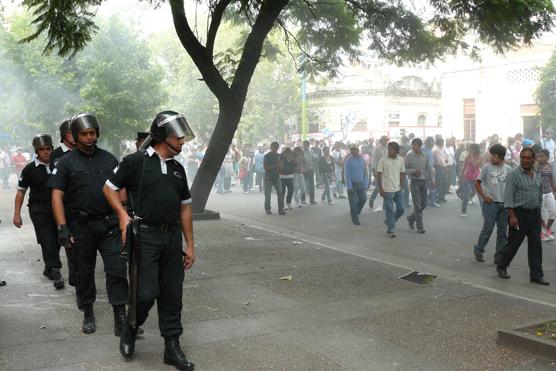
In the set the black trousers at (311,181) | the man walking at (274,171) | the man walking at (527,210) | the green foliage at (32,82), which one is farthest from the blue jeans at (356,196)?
the green foliage at (32,82)

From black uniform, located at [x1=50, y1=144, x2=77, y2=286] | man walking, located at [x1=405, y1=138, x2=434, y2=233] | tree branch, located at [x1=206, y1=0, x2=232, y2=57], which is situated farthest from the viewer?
tree branch, located at [x1=206, y1=0, x2=232, y2=57]

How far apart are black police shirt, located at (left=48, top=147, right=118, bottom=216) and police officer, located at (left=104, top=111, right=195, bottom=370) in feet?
2.50

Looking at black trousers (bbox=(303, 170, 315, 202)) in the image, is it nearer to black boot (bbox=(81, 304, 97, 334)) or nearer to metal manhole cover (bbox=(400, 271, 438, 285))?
metal manhole cover (bbox=(400, 271, 438, 285))

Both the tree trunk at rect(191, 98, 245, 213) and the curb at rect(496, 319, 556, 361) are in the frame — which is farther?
the tree trunk at rect(191, 98, 245, 213)

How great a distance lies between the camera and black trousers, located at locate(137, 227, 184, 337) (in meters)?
4.30

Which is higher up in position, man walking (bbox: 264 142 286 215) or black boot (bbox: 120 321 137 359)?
man walking (bbox: 264 142 286 215)

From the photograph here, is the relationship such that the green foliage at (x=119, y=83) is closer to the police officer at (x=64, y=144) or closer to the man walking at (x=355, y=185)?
the man walking at (x=355, y=185)

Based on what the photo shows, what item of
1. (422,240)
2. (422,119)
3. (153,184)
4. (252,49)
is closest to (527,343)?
(153,184)

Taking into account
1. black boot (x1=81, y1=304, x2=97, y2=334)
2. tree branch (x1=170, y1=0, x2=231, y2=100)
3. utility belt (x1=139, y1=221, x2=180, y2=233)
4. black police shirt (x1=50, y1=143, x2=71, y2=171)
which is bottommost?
black boot (x1=81, y1=304, x2=97, y2=334)

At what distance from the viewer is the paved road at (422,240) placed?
7.70 meters

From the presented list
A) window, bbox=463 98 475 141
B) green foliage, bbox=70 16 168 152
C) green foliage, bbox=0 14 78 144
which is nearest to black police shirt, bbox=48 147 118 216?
green foliage, bbox=70 16 168 152

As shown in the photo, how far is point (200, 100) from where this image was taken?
4519cm

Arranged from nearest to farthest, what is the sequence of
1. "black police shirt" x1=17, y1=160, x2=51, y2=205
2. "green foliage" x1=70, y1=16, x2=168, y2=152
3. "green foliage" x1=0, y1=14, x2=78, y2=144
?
1. "black police shirt" x1=17, y1=160, x2=51, y2=205
2. "green foliage" x1=70, y1=16, x2=168, y2=152
3. "green foliage" x1=0, y1=14, x2=78, y2=144

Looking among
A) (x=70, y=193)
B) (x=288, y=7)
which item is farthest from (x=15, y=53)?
(x=70, y=193)
